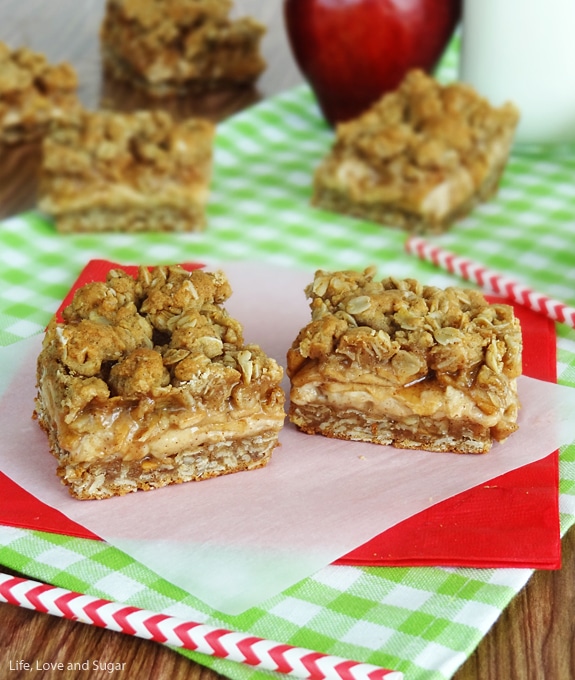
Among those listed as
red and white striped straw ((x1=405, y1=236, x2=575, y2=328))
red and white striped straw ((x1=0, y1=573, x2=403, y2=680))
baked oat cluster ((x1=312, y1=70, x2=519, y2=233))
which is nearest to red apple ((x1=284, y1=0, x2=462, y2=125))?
baked oat cluster ((x1=312, y1=70, x2=519, y2=233))

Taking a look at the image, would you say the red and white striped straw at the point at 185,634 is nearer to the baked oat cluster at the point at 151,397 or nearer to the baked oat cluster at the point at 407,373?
the baked oat cluster at the point at 151,397

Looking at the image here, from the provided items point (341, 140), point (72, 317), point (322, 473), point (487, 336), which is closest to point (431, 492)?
point (322, 473)

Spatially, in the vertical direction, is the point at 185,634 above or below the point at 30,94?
below

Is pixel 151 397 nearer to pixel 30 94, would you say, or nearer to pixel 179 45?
pixel 30 94

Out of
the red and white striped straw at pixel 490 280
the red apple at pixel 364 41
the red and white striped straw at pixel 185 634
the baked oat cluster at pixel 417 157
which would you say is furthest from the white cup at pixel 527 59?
the red and white striped straw at pixel 185 634

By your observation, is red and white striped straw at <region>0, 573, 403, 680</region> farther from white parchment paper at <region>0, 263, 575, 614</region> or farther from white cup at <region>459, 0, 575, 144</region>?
white cup at <region>459, 0, 575, 144</region>

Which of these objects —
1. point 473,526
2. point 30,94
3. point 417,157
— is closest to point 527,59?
point 417,157
